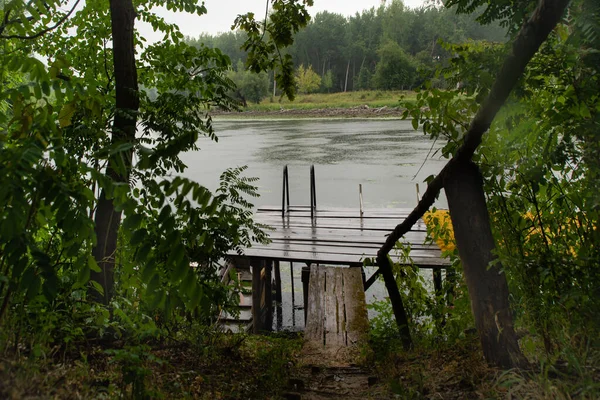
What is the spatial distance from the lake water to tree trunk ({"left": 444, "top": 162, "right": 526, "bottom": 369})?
6244 mm

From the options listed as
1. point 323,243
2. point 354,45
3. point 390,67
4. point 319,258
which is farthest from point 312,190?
point 354,45

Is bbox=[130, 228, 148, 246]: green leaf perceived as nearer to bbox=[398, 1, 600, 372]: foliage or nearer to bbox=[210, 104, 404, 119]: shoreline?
bbox=[398, 1, 600, 372]: foliage

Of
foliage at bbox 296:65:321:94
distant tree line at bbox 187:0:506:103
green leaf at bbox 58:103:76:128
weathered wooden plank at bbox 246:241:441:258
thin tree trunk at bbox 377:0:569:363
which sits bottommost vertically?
thin tree trunk at bbox 377:0:569:363

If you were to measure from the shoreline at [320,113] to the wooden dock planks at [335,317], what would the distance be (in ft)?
140

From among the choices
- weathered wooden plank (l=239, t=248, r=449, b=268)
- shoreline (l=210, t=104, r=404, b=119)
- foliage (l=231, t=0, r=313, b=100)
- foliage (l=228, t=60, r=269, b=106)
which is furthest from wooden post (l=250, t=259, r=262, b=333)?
foliage (l=228, t=60, r=269, b=106)

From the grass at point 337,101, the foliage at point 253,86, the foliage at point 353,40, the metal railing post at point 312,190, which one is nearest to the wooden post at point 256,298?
the metal railing post at point 312,190

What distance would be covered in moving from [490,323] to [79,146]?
2406 mm

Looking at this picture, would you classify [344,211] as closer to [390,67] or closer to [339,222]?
[339,222]

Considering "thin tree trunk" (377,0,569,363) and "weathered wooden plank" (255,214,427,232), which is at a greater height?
"weathered wooden plank" (255,214,427,232)

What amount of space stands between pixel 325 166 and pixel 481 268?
64.6 feet

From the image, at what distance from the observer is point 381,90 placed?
188 feet

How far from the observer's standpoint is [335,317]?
15.2 ft

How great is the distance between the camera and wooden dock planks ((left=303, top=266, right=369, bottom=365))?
3898 millimetres

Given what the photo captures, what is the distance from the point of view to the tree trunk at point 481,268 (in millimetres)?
1900
